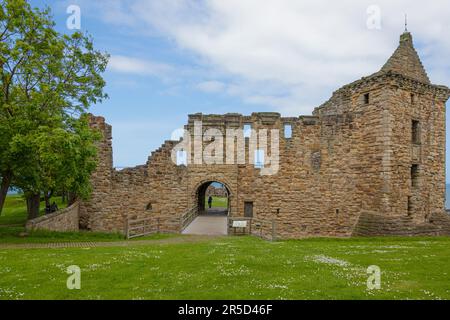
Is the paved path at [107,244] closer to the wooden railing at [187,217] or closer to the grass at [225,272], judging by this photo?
the grass at [225,272]

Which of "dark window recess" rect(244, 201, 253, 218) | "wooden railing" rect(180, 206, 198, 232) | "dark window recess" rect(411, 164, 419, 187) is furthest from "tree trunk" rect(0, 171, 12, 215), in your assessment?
"dark window recess" rect(411, 164, 419, 187)

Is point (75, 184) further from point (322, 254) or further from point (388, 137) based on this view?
point (388, 137)

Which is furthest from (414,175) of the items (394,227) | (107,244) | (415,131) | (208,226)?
(107,244)

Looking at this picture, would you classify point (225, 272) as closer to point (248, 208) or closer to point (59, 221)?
point (59, 221)

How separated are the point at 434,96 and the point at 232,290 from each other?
1004 inches

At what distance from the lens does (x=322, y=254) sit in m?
15.0

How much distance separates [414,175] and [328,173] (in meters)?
6.03

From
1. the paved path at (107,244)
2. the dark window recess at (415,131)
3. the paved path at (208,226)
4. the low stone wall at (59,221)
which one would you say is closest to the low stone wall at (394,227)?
the dark window recess at (415,131)

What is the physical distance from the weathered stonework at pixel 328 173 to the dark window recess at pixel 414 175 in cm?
7

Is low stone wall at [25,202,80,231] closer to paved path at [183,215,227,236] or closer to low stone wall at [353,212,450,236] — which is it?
paved path at [183,215,227,236]

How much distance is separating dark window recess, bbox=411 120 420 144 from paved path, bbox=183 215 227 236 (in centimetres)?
1498

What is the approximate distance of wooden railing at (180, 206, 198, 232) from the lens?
2200 centimetres

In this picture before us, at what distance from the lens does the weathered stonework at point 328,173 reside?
26188mm
